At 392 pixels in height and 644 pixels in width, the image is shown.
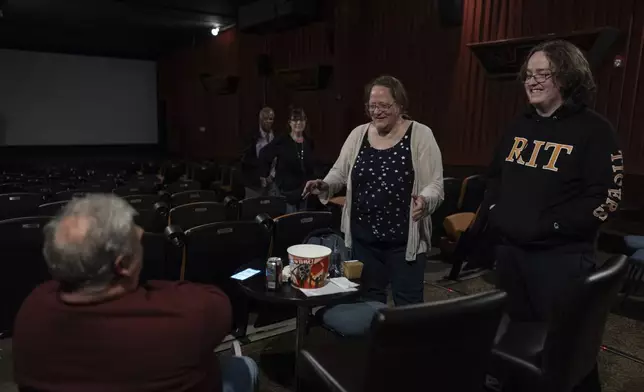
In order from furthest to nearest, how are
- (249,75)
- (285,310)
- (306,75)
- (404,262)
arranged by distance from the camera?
(249,75)
(306,75)
(285,310)
(404,262)

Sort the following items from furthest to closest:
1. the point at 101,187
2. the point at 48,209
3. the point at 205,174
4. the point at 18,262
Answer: the point at 205,174 < the point at 101,187 < the point at 48,209 < the point at 18,262

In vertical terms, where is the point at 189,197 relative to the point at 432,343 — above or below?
below

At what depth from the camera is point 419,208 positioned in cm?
205

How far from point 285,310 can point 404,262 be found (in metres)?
0.89

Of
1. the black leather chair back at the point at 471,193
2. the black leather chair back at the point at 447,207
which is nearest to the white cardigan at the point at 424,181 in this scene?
the black leather chair back at the point at 471,193

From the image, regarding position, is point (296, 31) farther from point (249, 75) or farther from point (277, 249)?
point (277, 249)

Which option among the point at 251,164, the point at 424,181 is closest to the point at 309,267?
the point at 424,181

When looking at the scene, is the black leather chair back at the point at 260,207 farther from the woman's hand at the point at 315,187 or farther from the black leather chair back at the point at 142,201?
the woman's hand at the point at 315,187

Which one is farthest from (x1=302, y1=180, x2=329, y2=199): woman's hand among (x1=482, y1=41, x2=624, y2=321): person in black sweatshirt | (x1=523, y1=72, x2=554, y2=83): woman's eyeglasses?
(x1=523, y1=72, x2=554, y2=83): woman's eyeglasses

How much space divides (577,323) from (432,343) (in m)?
0.63

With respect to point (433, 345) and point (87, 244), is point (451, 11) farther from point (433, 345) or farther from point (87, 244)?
point (87, 244)

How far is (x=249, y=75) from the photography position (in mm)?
10344

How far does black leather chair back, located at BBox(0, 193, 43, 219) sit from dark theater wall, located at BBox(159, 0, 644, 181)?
4838mm

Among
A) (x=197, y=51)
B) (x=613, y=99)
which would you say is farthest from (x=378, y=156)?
(x=197, y=51)
